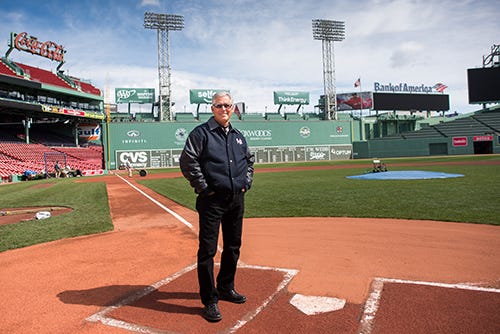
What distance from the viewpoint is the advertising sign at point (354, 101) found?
191 ft

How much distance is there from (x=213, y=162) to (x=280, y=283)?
5.25ft

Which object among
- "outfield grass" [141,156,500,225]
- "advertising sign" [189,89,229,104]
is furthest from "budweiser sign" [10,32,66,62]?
"outfield grass" [141,156,500,225]

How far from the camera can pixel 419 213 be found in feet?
25.4

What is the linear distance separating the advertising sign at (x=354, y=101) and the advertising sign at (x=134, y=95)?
3379cm

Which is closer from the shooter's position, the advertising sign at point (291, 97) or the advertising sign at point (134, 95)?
the advertising sign at point (134, 95)

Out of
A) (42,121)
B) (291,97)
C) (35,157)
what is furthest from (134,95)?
(291,97)

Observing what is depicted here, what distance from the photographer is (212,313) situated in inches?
116

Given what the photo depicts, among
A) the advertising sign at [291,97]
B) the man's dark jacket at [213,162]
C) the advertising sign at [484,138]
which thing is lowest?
the man's dark jacket at [213,162]

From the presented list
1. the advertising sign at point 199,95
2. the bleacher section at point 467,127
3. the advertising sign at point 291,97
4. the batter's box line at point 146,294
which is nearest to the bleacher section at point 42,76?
the advertising sign at point 199,95

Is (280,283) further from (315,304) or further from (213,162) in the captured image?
(213,162)

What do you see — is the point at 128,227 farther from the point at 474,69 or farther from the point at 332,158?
the point at 474,69

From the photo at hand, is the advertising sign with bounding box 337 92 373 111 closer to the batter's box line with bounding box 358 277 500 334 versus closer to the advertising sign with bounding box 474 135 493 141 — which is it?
the advertising sign with bounding box 474 135 493 141

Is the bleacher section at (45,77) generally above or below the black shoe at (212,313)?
above

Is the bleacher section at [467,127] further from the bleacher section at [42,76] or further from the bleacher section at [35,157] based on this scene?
the bleacher section at [42,76]
